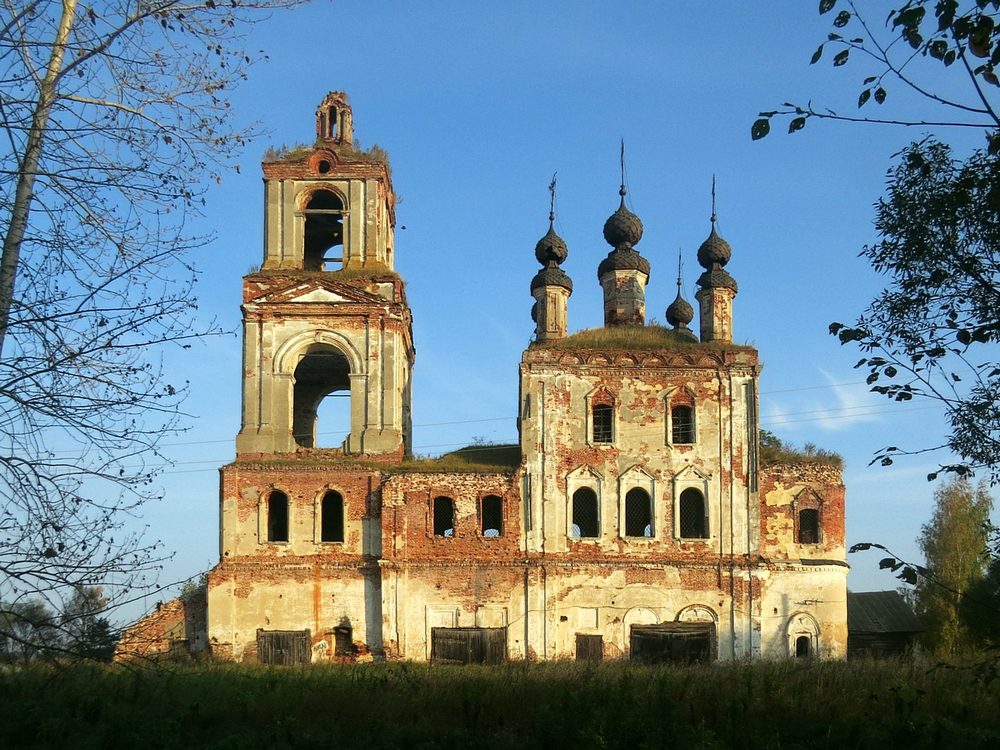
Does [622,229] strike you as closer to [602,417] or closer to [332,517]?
[602,417]

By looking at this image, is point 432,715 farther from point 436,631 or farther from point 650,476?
point 650,476

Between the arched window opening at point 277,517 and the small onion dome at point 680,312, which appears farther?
the small onion dome at point 680,312

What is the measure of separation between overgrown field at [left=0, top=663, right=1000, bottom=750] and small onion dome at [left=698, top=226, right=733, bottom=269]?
49.0ft

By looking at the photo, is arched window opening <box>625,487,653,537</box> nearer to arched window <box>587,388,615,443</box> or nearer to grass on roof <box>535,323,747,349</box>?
arched window <box>587,388,615,443</box>

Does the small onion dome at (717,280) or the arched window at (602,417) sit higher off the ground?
the small onion dome at (717,280)

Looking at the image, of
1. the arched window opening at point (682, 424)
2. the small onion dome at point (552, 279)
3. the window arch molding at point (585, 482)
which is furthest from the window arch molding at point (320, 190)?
the arched window opening at point (682, 424)

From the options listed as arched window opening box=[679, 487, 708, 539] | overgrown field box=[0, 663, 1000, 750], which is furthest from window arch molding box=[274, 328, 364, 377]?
overgrown field box=[0, 663, 1000, 750]

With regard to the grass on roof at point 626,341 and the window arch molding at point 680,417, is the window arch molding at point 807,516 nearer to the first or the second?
the window arch molding at point 680,417

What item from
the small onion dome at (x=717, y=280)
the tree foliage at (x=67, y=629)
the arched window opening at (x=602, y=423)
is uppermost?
the small onion dome at (x=717, y=280)

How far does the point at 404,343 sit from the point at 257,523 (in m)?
5.68

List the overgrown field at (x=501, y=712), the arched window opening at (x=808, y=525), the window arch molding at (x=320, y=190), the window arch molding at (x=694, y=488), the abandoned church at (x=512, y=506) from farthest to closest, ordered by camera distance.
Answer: the window arch molding at (x=320, y=190) < the arched window opening at (x=808, y=525) < the window arch molding at (x=694, y=488) < the abandoned church at (x=512, y=506) < the overgrown field at (x=501, y=712)

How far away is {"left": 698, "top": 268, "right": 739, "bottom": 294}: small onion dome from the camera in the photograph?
29.3 m

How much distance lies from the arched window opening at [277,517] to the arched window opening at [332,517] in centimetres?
83

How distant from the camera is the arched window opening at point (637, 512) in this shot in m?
27.8
